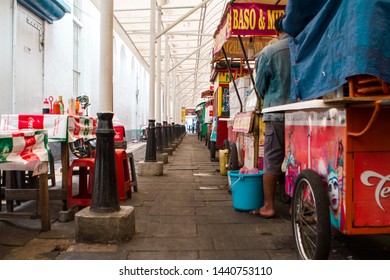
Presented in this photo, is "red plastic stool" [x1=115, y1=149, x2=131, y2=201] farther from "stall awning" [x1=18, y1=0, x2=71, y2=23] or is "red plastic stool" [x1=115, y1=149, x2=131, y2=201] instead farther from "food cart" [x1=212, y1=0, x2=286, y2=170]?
"stall awning" [x1=18, y1=0, x2=71, y2=23]

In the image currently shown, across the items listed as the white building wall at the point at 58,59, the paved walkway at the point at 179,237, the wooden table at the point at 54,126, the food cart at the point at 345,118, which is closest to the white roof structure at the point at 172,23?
the white building wall at the point at 58,59

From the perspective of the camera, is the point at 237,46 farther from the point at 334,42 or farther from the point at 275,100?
the point at 334,42

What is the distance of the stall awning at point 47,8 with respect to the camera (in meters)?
7.91

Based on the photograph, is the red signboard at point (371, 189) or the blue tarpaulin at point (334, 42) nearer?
the blue tarpaulin at point (334, 42)

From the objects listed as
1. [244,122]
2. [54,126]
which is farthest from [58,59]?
[244,122]

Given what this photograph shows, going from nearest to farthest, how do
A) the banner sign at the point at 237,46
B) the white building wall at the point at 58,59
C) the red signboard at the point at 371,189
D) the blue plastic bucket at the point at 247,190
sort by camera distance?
the red signboard at the point at 371,189, the blue plastic bucket at the point at 247,190, the banner sign at the point at 237,46, the white building wall at the point at 58,59

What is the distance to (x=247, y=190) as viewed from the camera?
171 inches

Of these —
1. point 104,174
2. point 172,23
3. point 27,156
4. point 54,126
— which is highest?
point 172,23

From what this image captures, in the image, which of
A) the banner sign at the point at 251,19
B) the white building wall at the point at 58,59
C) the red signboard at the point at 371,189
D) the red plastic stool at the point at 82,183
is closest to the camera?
the red signboard at the point at 371,189

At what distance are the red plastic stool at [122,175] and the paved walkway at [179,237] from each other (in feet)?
0.54

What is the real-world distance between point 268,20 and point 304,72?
109 inches

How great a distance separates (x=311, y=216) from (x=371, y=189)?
583mm

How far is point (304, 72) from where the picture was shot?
286 cm

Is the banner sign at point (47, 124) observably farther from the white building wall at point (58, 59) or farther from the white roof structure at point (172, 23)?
the white roof structure at point (172, 23)
